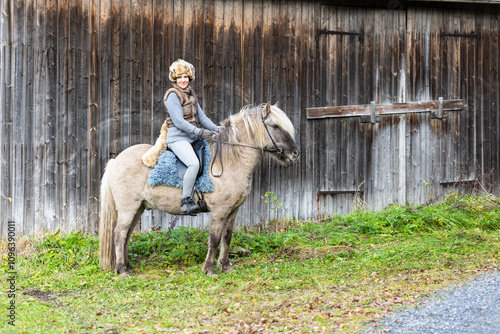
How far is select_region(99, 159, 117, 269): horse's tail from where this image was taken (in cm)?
721

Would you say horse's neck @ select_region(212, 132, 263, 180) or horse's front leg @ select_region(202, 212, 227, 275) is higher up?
horse's neck @ select_region(212, 132, 263, 180)

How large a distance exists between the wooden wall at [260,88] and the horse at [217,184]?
1689 millimetres

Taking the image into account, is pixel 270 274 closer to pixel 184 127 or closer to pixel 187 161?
pixel 187 161

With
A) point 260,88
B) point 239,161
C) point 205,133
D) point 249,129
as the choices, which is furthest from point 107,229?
point 260,88

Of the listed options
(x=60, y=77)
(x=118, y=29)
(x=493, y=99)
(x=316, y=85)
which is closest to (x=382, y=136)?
(x=316, y=85)

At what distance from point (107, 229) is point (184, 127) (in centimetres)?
178

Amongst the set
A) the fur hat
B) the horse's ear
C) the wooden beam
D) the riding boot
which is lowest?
the riding boot

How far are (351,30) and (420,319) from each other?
6.69 m

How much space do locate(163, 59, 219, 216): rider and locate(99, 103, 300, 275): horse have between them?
229 millimetres

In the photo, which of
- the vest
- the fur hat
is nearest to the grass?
the vest

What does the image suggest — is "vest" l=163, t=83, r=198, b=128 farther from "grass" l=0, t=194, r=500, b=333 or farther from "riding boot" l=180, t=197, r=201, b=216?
"grass" l=0, t=194, r=500, b=333

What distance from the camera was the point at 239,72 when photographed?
939 centimetres

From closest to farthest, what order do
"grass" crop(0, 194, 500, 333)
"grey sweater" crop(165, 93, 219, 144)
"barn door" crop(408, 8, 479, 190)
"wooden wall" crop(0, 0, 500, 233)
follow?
"grass" crop(0, 194, 500, 333) < "grey sweater" crop(165, 93, 219, 144) < "wooden wall" crop(0, 0, 500, 233) < "barn door" crop(408, 8, 479, 190)

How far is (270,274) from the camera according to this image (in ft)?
22.1
